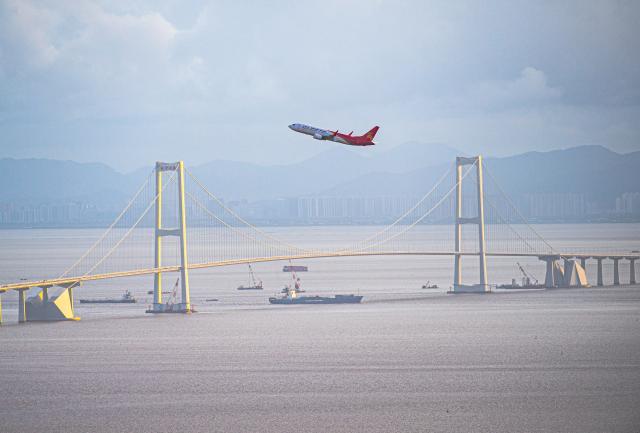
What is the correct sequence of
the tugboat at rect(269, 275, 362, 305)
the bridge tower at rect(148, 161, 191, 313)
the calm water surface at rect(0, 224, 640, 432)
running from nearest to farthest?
the calm water surface at rect(0, 224, 640, 432)
the bridge tower at rect(148, 161, 191, 313)
the tugboat at rect(269, 275, 362, 305)

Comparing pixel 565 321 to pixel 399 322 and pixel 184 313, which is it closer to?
pixel 399 322

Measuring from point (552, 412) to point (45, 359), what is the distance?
20.4m

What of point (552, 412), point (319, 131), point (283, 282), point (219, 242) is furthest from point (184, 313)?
point (219, 242)

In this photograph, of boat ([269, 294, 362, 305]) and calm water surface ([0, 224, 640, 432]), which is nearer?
calm water surface ([0, 224, 640, 432])

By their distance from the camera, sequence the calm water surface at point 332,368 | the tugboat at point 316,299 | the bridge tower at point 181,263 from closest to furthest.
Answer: the calm water surface at point 332,368, the bridge tower at point 181,263, the tugboat at point 316,299

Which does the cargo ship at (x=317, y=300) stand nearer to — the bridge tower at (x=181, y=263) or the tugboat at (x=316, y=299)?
the tugboat at (x=316, y=299)

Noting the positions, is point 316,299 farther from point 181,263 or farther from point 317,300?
point 181,263

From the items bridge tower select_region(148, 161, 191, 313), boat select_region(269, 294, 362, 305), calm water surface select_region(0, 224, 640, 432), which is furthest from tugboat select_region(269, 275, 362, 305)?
bridge tower select_region(148, 161, 191, 313)

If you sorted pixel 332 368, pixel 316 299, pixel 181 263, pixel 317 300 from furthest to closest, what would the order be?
pixel 316 299 → pixel 317 300 → pixel 181 263 → pixel 332 368

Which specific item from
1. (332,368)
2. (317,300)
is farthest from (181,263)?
(332,368)

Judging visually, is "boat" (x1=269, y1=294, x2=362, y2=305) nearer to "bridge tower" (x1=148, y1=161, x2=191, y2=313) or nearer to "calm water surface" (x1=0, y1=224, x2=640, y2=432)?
"calm water surface" (x1=0, y1=224, x2=640, y2=432)

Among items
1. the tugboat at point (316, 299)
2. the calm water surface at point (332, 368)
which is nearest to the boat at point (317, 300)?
the tugboat at point (316, 299)

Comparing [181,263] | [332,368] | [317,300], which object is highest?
[181,263]

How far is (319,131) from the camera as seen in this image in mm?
43188
